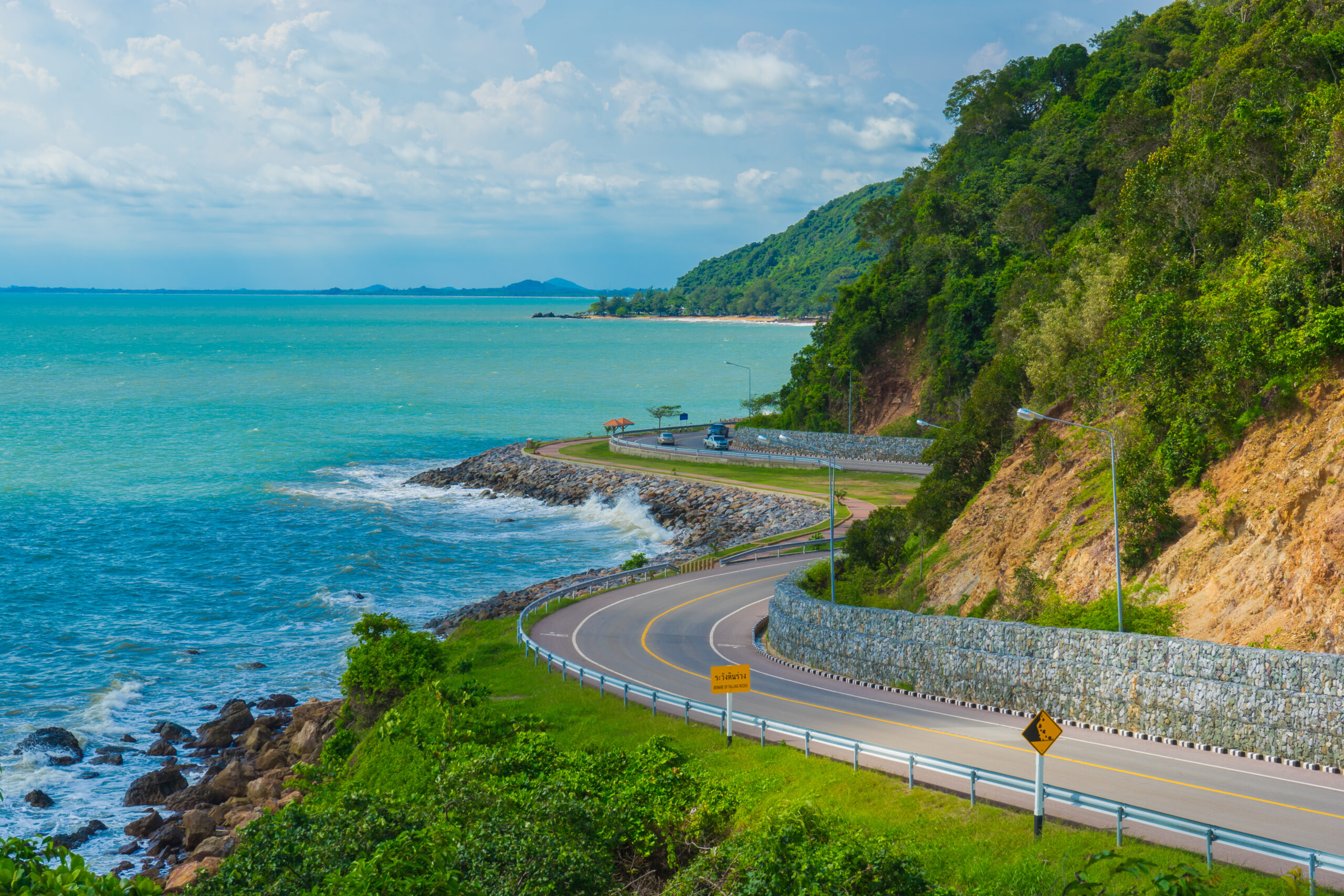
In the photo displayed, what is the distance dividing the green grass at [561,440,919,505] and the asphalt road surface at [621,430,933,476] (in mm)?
1209

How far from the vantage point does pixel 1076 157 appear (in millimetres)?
73812

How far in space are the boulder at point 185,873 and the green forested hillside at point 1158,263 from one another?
26059 mm

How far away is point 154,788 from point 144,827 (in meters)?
2.33

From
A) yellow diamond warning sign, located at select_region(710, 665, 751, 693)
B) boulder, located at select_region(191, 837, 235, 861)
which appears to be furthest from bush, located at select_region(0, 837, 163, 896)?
boulder, located at select_region(191, 837, 235, 861)

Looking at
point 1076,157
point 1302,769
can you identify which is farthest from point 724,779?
point 1076,157

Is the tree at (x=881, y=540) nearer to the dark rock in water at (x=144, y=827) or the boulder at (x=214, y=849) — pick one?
the boulder at (x=214, y=849)

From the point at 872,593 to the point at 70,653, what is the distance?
3489 centimetres

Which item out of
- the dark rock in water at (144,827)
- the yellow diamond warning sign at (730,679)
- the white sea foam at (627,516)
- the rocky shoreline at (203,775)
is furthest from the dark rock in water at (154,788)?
the white sea foam at (627,516)

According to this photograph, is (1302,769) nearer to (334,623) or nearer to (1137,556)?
(1137,556)

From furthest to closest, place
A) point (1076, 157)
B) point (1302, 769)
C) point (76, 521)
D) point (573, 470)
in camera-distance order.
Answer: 1. point (573, 470)
2. point (1076, 157)
3. point (76, 521)
4. point (1302, 769)

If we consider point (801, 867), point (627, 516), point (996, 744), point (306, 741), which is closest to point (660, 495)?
point (627, 516)

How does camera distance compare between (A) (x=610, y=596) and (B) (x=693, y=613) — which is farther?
(A) (x=610, y=596)

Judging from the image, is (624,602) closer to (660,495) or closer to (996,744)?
(996,744)

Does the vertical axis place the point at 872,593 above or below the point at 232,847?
above
